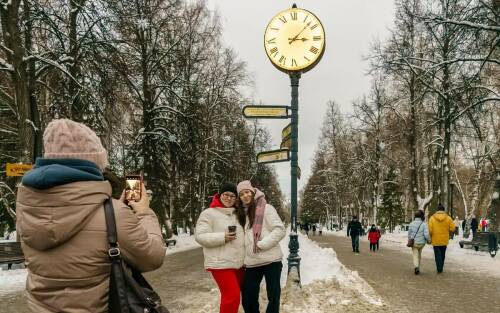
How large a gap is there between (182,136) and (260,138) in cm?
2921

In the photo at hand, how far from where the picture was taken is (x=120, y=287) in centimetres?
221

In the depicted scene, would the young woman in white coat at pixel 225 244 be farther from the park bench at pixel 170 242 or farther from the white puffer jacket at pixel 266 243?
the park bench at pixel 170 242

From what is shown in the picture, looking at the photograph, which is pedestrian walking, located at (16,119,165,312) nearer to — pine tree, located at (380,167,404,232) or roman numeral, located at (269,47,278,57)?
roman numeral, located at (269,47,278,57)

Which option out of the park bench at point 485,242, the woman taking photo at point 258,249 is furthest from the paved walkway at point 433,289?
the park bench at point 485,242

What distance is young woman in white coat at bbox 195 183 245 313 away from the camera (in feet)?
17.5

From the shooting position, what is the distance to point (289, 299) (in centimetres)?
762

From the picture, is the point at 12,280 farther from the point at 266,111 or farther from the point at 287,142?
the point at 266,111

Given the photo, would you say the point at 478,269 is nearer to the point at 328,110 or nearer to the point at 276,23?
the point at 276,23

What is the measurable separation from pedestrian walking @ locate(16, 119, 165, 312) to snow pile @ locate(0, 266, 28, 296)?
9138 millimetres

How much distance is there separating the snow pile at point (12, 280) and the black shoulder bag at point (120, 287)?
9.28m

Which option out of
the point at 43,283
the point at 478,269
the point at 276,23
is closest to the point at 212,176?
the point at 478,269

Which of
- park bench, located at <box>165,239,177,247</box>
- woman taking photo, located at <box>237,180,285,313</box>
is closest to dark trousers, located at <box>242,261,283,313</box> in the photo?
woman taking photo, located at <box>237,180,285,313</box>

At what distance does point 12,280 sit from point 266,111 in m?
7.62

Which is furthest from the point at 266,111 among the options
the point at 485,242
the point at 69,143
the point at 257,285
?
the point at 485,242
